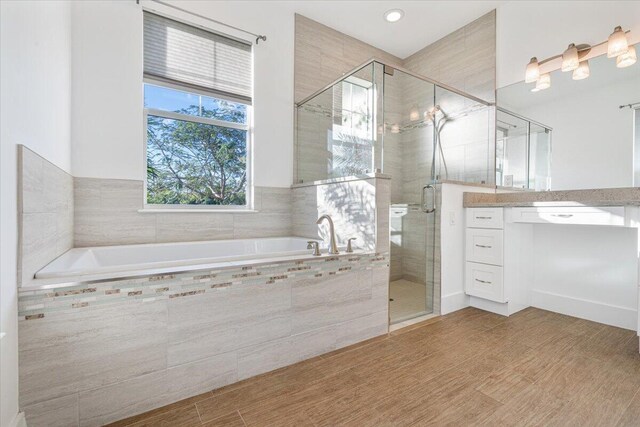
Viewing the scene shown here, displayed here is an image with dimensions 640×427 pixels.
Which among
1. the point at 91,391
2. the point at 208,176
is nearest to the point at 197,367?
the point at 91,391

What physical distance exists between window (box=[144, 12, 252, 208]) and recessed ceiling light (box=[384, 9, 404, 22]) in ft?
5.00

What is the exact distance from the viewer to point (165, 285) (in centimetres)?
135

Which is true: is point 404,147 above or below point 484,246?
above

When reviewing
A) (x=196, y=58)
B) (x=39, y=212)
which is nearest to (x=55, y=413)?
(x=39, y=212)

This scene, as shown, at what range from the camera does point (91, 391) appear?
47.5 inches

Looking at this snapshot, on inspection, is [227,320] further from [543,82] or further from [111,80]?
[543,82]

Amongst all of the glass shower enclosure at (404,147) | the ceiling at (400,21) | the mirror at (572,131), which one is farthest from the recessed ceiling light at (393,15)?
the mirror at (572,131)

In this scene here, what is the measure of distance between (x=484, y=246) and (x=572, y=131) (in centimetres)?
117

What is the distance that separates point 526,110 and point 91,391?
367 centimetres

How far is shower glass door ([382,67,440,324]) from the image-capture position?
2.47 meters

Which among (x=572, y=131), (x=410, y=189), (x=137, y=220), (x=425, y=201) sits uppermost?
(x=572, y=131)

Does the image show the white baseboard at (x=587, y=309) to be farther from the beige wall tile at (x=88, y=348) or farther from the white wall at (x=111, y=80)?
the white wall at (x=111, y=80)

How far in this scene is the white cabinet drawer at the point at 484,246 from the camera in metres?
2.44

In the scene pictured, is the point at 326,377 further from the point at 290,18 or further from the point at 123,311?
the point at 290,18
